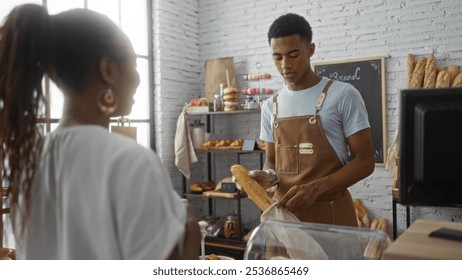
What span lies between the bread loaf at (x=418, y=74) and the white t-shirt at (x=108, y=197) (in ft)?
10.9

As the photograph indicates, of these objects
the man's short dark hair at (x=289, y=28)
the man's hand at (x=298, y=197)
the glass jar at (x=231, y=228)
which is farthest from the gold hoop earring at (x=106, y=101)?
the glass jar at (x=231, y=228)

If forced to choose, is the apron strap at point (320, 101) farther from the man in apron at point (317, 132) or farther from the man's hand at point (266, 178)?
the man's hand at point (266, 178)

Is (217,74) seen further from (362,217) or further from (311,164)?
(311,164)

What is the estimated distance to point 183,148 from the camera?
4.29 meters

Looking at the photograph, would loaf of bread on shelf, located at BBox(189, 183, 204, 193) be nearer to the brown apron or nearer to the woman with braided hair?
the brown apron

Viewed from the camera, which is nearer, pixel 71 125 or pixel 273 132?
pixel 71 125

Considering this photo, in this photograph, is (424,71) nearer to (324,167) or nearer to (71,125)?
(324,167)

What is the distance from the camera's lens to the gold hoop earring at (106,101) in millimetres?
770

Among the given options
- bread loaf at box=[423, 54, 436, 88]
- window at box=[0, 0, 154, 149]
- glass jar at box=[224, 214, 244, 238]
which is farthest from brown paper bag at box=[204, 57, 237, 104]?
bread loaf at box=[423, 54, 436, 88]

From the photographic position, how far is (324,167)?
6.18 ft

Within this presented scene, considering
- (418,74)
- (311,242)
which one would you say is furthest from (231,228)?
(311,242)

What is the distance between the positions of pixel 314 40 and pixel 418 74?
1.08 metres

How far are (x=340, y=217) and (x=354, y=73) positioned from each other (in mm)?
2464
